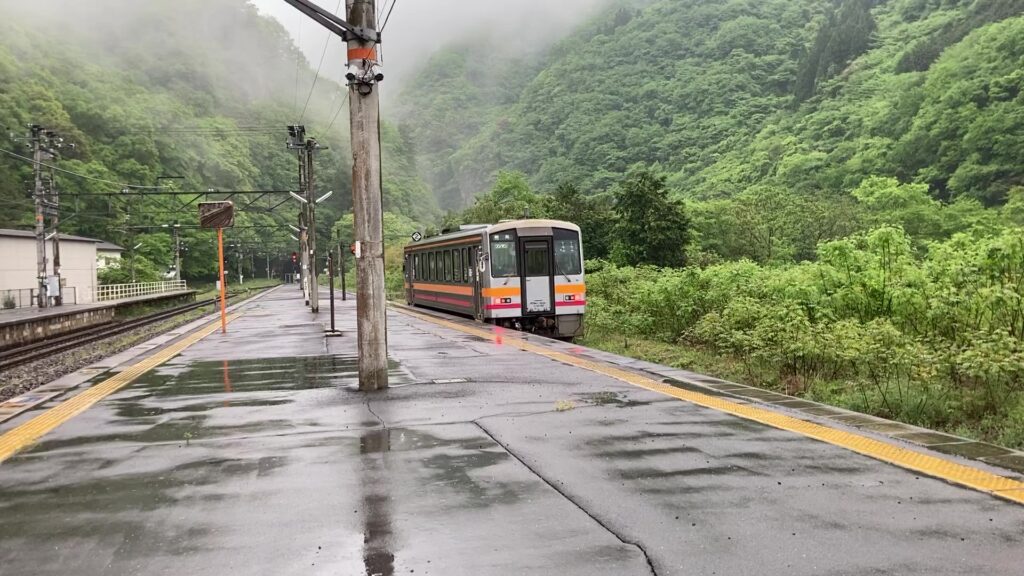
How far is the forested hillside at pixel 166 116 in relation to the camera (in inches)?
2928

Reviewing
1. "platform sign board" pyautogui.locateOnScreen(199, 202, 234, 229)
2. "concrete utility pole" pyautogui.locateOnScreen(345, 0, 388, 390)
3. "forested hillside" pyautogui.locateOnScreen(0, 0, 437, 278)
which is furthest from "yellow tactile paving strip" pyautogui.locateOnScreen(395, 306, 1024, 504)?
"forested hillside" pyautogui.locateOnScreen(0, 0, 437, 278)

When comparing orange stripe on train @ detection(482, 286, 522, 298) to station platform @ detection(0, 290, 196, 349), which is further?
station platform @ detection(0, 290, 196, 349)

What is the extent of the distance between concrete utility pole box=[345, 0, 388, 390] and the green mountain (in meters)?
62.1

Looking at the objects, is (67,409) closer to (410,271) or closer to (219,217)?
(219,217)

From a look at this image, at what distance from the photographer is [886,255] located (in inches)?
523

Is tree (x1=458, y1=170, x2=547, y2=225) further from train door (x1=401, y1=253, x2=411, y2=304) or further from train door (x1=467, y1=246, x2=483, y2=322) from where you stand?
train door (x1=467, y1=246, x2=483, y2=322)

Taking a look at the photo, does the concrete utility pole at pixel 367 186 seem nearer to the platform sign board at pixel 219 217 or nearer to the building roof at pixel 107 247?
the platform sign board at pixel 219 217

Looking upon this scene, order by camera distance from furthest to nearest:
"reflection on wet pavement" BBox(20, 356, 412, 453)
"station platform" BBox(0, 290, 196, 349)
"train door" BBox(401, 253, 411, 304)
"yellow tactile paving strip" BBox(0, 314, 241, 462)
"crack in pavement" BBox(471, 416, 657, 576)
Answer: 1. "train door" BBox(401, 253, 411, 304)
2. "station platform" BBox(0, 290, 196, 349)
3. "reflection on wet pavement" BBox(20, 356, 412, 453)
4. "yellow tactile paving strip" BBox(0, 314, 241, 462)
5. "crack in pavement" BBox(471, 416, 657, 576)

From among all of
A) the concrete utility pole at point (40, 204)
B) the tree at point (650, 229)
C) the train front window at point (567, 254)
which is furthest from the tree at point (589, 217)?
the concrete utility pole at point (40, 204)

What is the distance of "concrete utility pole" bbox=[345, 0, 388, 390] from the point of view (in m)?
9.73

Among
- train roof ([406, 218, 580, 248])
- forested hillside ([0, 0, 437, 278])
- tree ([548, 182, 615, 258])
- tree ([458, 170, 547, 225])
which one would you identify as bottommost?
train roof ([406, 218, 580, 248])

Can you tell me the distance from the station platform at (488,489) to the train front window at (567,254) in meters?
10.7

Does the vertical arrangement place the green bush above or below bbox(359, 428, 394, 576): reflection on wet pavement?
above

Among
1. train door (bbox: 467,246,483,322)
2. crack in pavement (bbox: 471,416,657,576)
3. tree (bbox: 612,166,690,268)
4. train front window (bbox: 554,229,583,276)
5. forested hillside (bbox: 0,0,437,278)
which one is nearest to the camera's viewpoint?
crack in pavement (bbox: 471,416,657,576)
